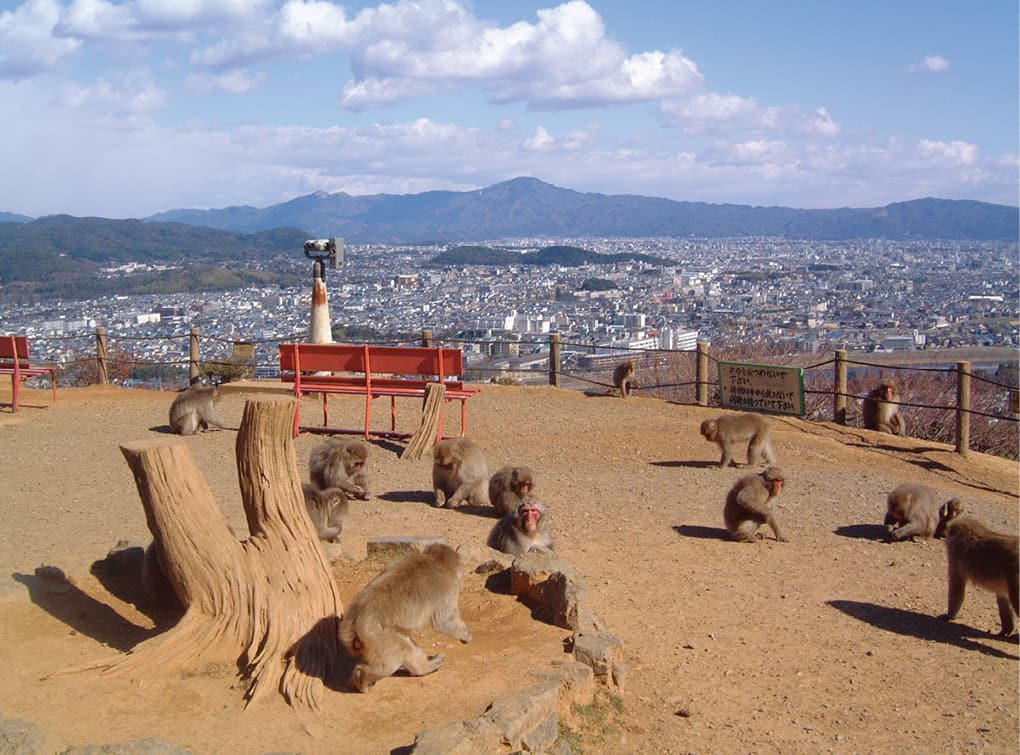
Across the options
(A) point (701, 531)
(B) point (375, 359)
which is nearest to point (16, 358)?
(B) point (375, 359)

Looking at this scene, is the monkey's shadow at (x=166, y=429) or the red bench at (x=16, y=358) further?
the red bench at (x=16, y=358)

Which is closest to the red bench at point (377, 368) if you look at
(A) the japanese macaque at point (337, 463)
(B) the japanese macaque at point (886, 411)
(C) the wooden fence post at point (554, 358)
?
(A) the japanese macaque at point (337, 463)

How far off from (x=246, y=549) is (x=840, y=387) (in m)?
12.4

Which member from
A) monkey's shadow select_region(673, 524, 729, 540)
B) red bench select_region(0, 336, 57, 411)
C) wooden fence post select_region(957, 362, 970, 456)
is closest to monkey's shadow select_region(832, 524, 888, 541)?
monkey's shadow select_region(673, 524, 729, 540)

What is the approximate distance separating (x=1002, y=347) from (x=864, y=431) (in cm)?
1389

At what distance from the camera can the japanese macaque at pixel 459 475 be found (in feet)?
33.1

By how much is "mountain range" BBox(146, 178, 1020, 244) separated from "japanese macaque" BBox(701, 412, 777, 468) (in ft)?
239

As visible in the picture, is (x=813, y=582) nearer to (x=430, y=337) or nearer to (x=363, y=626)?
(x=363, y=626)

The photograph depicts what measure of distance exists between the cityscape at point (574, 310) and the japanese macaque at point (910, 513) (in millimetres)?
8836

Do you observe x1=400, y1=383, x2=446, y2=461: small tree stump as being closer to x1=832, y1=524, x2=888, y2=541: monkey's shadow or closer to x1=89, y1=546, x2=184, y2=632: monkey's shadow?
x1=832, y1=524, x2=888, y2=541: monkey's shadow

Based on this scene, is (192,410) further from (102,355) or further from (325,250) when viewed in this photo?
(102,355)

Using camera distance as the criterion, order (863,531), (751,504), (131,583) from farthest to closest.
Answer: (863,531) < (751,504) < (131,583)

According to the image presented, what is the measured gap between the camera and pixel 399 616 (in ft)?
17.7

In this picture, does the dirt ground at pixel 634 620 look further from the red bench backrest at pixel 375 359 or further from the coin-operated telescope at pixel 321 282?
the coin-operated telescope at pixel 321 282
